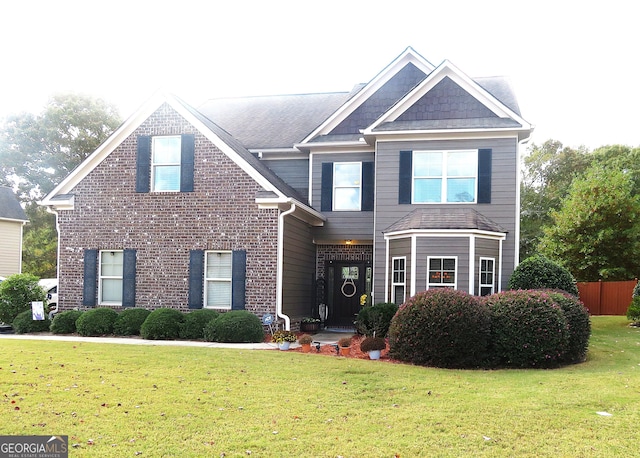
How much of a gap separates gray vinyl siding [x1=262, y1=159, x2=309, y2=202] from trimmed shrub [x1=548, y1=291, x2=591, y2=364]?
912cm

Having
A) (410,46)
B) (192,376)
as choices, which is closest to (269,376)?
(192,376)

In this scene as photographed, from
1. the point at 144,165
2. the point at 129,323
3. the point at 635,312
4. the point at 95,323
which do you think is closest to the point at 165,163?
the point at 144,165

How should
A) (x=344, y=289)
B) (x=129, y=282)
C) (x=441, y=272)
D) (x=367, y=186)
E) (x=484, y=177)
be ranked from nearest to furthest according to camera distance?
(x=441, y=272), (x=484, y=177), (x=129, y=282), (x=367, y=186), (x=344, y=289)

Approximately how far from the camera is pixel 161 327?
1430cm

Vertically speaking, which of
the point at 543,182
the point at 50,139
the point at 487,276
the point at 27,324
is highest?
the point at 50,139

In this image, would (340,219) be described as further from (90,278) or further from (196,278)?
(90,278)

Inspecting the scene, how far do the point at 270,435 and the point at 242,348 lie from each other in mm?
6932

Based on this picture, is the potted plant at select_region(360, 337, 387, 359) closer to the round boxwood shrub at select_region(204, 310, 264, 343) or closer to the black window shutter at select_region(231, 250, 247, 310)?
the round boxwood shrub at select_region(204, 310, 264, 343)

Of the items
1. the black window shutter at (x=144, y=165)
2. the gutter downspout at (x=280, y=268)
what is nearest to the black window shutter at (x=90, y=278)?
the black window shutter at (x=144, y=165)

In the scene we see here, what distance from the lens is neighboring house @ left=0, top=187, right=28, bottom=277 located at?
29.2 m

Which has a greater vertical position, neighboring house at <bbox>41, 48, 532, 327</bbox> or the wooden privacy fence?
neighboring house at <bbox>41, 48, 532, 327</bbox>

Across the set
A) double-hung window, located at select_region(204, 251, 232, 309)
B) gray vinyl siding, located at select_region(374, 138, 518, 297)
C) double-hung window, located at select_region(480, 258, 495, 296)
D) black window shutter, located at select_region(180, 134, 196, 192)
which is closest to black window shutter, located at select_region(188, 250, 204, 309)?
double-hung window, located at select_region(204, 251, 232, 309)

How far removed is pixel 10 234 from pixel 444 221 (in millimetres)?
24252

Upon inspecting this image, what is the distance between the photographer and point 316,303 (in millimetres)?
18156
